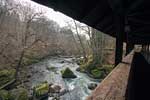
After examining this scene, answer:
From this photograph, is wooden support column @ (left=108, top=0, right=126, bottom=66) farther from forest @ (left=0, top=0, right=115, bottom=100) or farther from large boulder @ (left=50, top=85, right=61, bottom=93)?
large boulder @ (left=50, top=85, right=61, bottom=93)

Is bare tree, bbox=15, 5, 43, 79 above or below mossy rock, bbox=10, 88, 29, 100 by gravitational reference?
above

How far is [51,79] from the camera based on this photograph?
61.5ft

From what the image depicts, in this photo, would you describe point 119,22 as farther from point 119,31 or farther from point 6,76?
point 6,76

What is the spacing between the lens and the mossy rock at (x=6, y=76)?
638 inches

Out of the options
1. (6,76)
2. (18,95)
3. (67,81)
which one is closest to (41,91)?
(18,95)

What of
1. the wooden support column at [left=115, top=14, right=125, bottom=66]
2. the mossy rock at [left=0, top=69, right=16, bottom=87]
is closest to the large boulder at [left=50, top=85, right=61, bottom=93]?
the mossy rock at [left=0, top=69, right=16, bottom=87]

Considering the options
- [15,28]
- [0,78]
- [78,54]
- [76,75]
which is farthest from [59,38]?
[0,78]

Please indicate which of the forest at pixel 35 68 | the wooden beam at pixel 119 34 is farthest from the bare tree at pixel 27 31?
the wooden beam at pixel 119 34

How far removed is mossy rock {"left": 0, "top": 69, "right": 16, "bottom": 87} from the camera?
53.2ft

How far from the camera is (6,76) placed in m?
17.2

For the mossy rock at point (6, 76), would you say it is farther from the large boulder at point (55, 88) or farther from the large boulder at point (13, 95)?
the large boulder at point (55, 88)

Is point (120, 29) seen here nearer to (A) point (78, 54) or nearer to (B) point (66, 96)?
(B) point (66, 96)

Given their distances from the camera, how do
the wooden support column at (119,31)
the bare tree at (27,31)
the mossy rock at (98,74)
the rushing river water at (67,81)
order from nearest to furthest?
1. the wooden support column at (119,31)
2. the rushing river water at (67,81)
3. the mossy rock at (98,74)
4. the bare tree at (27,31)

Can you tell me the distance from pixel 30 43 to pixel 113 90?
2159 cm
